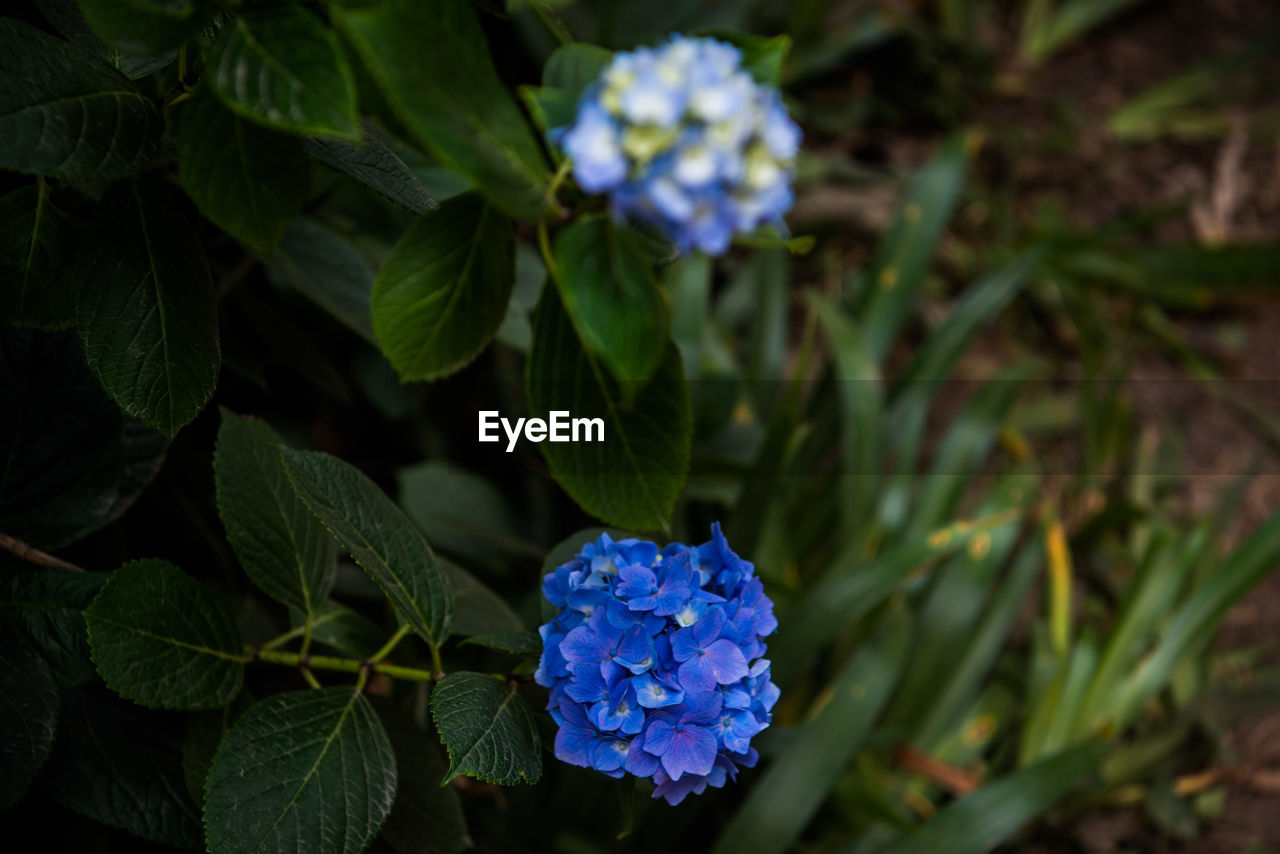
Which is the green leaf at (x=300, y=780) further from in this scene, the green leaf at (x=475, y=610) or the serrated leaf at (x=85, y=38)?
the serrated leaf at (x=85, y=38)

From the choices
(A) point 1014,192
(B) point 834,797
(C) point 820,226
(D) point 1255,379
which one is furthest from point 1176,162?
(B) point 834,797

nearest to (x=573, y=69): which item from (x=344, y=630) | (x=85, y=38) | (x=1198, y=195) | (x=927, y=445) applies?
(x=85, y=38)

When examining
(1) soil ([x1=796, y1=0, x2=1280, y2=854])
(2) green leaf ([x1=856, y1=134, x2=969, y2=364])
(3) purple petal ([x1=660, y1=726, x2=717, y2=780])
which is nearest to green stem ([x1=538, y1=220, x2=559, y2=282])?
(3) purple petal ([x1=660, y1=726, x2=717, y2=780])

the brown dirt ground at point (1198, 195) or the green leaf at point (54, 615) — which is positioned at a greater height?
the brown dirt ground at point (1198, 195)

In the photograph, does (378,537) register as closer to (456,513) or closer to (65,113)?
(65,113)

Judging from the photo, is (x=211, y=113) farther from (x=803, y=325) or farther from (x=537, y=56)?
(x=803, y=325)

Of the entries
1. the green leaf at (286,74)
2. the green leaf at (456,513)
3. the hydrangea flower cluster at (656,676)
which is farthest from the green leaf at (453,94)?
the green leaf at (456,513)
